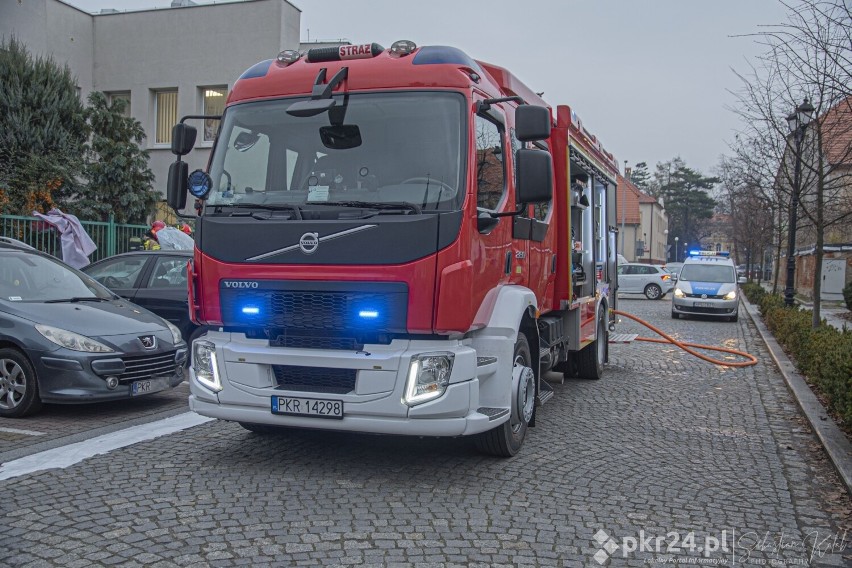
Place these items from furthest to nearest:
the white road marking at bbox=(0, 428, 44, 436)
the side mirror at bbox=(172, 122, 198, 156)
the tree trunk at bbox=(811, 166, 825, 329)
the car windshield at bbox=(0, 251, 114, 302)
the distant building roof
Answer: the tree trunk at bbox=(811, 166, 825, 329)
the distant building roof
the car windshield at bbox=(0, 251, 114, 302)
the white road marking at bbox=(0, 428, 44, 436)
the side mirror at bbox=(172, 122, 198, 156)

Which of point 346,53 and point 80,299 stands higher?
point 346,53

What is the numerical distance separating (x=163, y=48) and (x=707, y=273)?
56.2 feet

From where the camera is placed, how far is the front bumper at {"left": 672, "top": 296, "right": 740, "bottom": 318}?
22562 mm

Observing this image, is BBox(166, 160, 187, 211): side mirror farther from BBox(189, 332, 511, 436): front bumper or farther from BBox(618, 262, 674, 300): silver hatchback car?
BBox(618, 262, 674, 300): silver hatchback car

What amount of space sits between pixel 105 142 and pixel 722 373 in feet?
41.4

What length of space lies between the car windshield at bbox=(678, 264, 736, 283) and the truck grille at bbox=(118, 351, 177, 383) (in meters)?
18.8

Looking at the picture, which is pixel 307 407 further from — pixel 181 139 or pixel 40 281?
pixel 40 281

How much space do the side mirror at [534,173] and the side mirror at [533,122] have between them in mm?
124

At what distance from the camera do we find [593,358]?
10.5m

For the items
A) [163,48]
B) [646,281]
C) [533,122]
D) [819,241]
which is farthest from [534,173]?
[646,281]

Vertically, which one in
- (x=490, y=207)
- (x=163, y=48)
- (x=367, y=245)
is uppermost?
(x=163, y=48)

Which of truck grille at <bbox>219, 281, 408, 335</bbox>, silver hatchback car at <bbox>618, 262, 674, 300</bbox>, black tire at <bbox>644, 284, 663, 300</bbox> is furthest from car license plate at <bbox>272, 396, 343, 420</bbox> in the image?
black tire at <bbox>644, 284, 663, 300</bbox>

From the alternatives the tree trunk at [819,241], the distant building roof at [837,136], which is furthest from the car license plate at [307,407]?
the tree trunk at [819,241]

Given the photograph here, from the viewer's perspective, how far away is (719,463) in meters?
6.36
